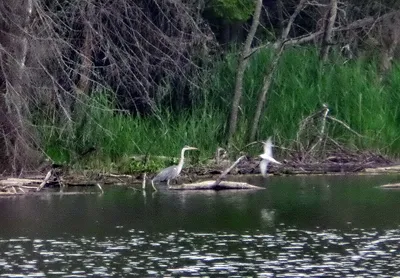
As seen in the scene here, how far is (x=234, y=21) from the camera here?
27172mm

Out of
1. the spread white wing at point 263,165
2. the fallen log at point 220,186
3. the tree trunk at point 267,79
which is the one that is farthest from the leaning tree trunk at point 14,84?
the tree trunk at point 267,79

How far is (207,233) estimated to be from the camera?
14109mm

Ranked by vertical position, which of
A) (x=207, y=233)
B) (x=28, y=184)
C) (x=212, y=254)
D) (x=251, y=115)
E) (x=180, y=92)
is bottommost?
(x=212, y=254)

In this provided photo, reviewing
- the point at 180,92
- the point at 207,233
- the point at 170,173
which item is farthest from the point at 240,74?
the point at 207,233

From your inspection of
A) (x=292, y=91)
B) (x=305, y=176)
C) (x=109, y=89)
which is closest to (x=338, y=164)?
(x=305, y=176)

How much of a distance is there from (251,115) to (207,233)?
955cm

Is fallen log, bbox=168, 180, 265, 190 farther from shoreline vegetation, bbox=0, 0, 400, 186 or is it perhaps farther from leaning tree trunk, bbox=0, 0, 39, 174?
leaning tree trunk, bbox=0, 0, 39, 174

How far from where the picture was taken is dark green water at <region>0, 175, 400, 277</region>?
1188 centimetres

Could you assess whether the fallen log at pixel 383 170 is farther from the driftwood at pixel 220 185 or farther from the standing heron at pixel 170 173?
the standing heron at pixel 170 173

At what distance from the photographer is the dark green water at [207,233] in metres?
11.9

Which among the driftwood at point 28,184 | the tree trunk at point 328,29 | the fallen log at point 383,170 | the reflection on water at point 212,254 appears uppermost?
the tree trunk at point 328,29

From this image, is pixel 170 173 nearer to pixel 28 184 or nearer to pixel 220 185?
pixel 220 185

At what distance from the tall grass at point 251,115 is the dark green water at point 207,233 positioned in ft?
6.86

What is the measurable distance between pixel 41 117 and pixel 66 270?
8769 mm
